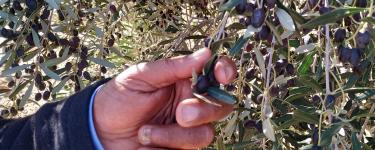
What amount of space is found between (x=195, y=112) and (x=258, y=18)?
0.82ft

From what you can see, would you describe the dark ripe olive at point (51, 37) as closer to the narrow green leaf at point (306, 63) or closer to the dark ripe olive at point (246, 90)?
the dark ripe olive at point (246, 90)

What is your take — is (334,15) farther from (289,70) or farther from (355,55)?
(289,70)

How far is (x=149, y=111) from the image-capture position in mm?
1421

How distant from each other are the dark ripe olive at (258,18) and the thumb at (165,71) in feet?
0.50

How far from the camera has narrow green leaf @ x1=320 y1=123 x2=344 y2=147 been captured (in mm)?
1128

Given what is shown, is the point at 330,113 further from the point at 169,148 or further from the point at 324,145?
the point at 169,148

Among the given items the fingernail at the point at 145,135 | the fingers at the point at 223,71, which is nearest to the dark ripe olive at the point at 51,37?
the fingernail at the point at 145,135

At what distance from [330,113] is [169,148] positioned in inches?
15.7

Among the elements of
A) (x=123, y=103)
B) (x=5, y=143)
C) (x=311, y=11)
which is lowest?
(x=5, y=143)

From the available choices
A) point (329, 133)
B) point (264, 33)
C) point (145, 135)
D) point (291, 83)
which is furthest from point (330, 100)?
point (145, 135)

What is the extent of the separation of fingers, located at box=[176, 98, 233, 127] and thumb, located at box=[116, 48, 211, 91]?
0.06 m

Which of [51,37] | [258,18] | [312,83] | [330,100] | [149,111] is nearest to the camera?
[258,18]

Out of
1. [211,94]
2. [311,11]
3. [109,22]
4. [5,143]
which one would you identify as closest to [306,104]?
[311,11]

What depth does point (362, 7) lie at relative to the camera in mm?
1158
